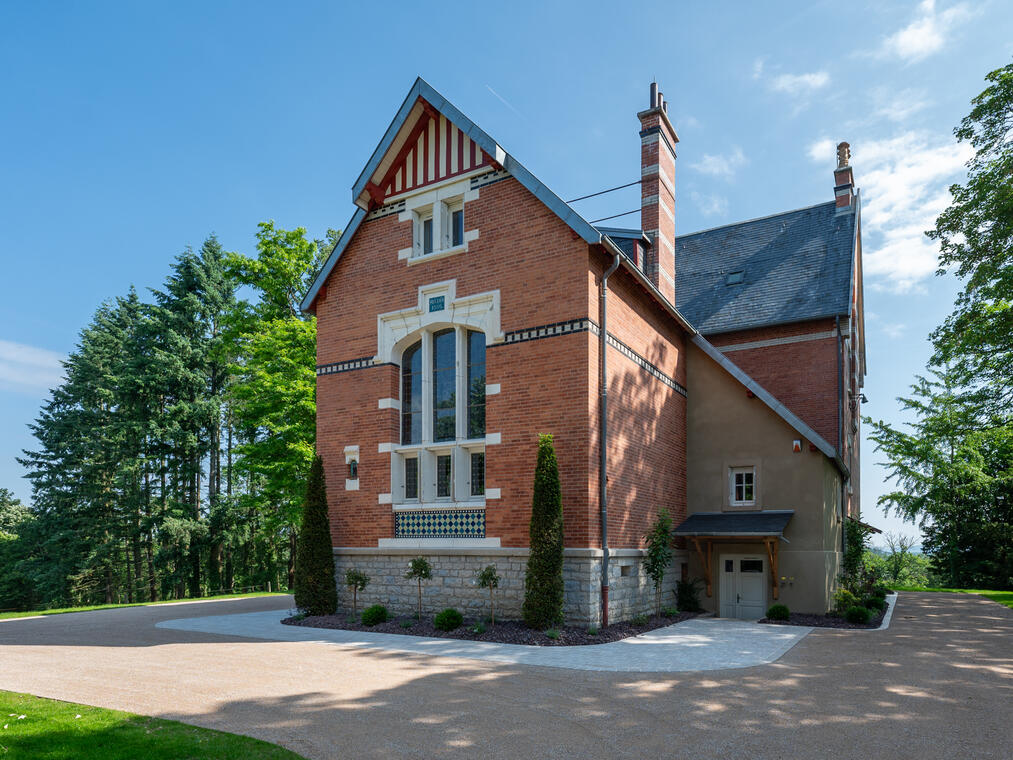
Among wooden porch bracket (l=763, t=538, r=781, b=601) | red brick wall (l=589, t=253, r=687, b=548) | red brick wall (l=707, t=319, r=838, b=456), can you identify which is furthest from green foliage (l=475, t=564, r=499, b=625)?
red brick wall (l=707, t=319, r=838, b=456)

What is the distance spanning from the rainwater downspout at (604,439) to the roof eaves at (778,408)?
5.31 meters

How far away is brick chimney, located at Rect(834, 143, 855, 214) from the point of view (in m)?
23.2

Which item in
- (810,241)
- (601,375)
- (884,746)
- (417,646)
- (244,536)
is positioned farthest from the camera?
(244,536)

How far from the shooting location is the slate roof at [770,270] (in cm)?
2083

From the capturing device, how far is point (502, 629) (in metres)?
13.2

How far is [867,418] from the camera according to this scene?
37312 mm

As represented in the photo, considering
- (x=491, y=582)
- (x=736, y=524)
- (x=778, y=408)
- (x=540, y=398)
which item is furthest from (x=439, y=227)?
(x=736, y=524)

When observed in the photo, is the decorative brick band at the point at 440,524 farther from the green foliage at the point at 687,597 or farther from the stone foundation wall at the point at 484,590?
the green foliage at the point at 687,597

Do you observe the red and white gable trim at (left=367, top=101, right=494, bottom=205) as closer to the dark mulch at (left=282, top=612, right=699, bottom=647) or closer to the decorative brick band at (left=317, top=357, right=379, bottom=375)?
the decorative brick band at (left=317, top=357, right=379, bottom=375)

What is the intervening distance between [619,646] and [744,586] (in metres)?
6.84

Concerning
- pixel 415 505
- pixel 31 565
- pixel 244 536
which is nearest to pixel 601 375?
pixel 415 505

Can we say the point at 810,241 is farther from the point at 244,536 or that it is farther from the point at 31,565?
the point at 31,565

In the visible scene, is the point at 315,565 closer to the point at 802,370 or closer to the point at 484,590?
the point at 484,590

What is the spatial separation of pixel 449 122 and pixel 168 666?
12.4 meters
